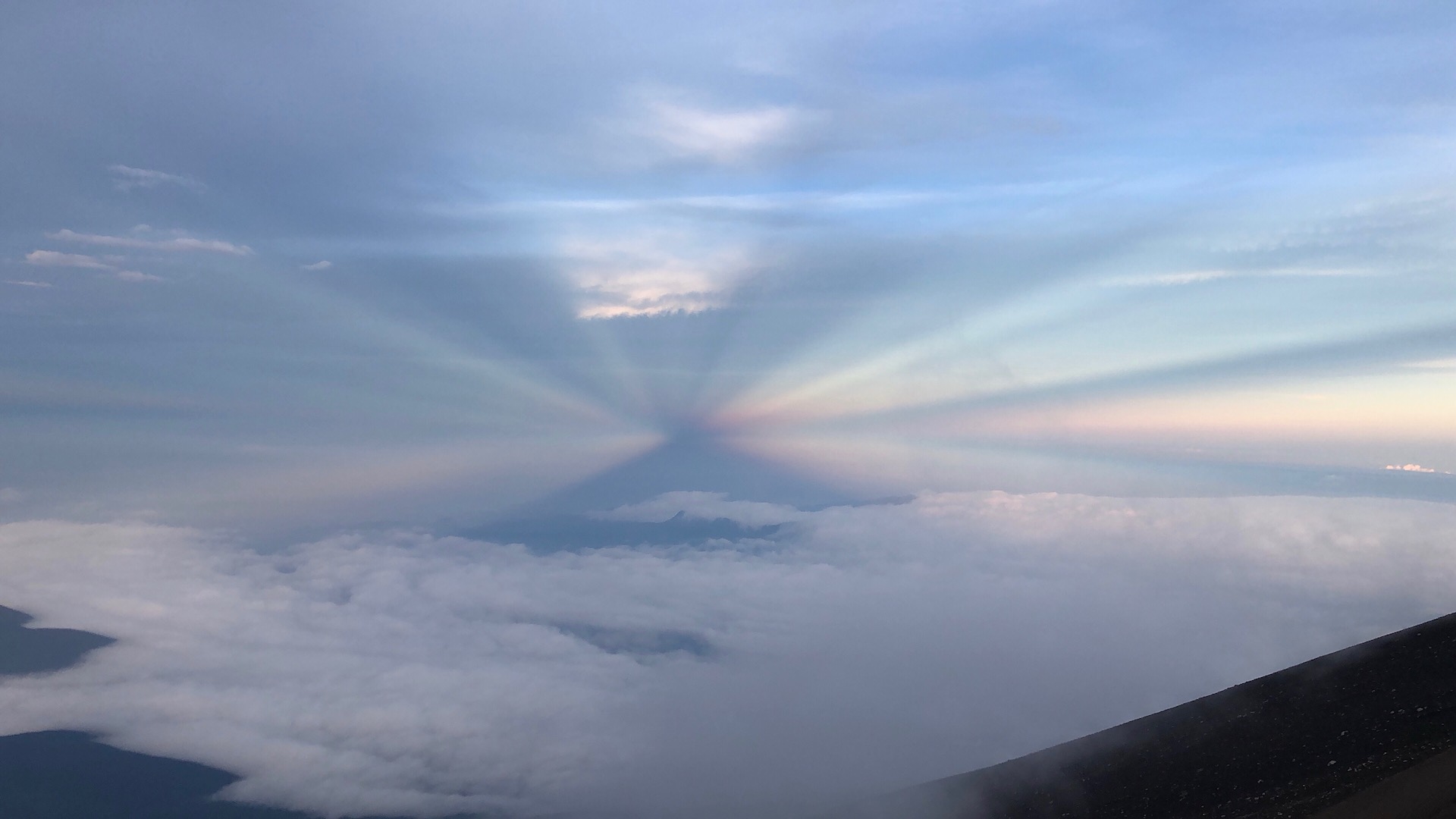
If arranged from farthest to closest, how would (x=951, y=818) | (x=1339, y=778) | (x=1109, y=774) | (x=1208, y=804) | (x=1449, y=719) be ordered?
(x=951, y=818) < (x=1109, y=774) < (x=1208, y=804) < (x=1449, y=719) < (x=1339, y=778)

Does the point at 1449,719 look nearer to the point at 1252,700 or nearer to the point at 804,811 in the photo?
the point at 1252,700

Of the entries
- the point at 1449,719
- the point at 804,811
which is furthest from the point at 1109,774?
the point at 804,811

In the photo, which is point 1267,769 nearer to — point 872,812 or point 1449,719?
point 1449,719

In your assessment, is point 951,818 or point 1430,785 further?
point 951,818

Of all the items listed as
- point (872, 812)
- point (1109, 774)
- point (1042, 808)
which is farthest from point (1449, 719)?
point (872, 812)

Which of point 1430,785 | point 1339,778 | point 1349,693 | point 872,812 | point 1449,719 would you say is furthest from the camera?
point 872,812

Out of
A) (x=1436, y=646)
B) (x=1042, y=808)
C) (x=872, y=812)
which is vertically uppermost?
(x=1436, y=646)

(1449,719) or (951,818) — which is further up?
(1449,719)
